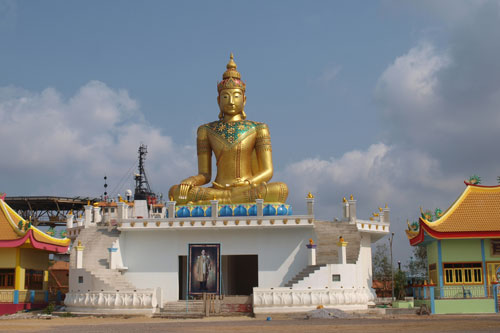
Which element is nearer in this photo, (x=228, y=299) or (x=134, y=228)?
(x=228, y=299)

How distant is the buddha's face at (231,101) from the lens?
33281mm

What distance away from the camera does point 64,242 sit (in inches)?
1278

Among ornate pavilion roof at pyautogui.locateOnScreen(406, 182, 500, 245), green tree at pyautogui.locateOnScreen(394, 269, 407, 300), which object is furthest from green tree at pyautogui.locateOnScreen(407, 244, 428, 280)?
ornate pavilion roof at pyautogui.locateOnScreen(406, 182, 500, 245)

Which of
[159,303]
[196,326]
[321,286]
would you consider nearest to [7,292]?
[159,303]

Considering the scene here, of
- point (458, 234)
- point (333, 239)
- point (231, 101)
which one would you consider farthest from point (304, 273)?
point (231, 101)

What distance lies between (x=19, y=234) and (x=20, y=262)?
1692mm

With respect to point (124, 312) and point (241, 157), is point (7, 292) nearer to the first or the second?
point (124, 312)

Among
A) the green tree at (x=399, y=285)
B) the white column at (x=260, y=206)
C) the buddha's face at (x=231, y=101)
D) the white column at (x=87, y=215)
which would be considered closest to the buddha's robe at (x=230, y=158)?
the buddha's face at (x=231, y=101)

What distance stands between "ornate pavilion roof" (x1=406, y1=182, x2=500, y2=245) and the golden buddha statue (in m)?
7.09

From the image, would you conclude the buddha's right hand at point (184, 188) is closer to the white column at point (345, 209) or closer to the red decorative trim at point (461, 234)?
the white column at point (345, 209)

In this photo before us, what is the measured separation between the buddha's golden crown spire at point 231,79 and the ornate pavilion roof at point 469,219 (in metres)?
12.3

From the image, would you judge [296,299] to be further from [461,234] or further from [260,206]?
[461,234]

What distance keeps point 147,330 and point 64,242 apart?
15.0 m

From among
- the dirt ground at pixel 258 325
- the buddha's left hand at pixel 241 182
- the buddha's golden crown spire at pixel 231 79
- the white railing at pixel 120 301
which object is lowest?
the dirt ground at pixel 258 325
